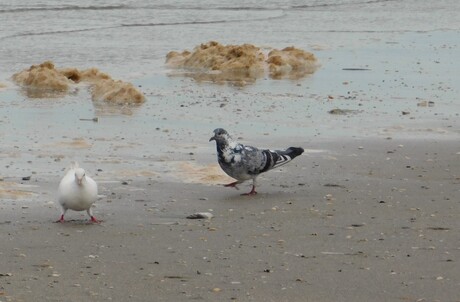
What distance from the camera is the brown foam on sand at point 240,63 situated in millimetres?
17945

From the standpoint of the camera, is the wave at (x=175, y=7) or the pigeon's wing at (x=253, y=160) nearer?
the pigeon's wing at (x=253, y=160)

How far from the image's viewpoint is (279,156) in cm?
1045

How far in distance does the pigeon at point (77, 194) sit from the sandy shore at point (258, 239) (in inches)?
5.7

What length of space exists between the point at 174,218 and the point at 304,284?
7.08 feet

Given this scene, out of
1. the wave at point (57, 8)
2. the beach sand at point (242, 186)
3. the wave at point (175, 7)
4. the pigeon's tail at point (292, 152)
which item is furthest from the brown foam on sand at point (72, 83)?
the wave at point (175, 7)

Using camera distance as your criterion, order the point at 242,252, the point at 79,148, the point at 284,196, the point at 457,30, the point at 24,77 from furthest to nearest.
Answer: the point at 457,30, the point at 24,77, the point at 79,148, the point at 284,196, the point at 242,252

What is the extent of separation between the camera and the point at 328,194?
32.8 feet

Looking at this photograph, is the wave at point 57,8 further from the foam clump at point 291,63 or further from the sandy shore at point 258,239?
the sandy shore at point 258,239

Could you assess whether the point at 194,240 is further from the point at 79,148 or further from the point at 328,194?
the point at 79,148

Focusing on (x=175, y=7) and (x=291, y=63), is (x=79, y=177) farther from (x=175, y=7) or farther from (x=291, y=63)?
(x=175, y=7)

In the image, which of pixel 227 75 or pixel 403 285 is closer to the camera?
pixel 403 285

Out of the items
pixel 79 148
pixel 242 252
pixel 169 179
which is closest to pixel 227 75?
pixel 79 148

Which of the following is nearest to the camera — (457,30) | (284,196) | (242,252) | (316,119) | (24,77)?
(242,252)

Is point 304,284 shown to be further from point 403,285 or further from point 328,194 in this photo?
point 328,194
